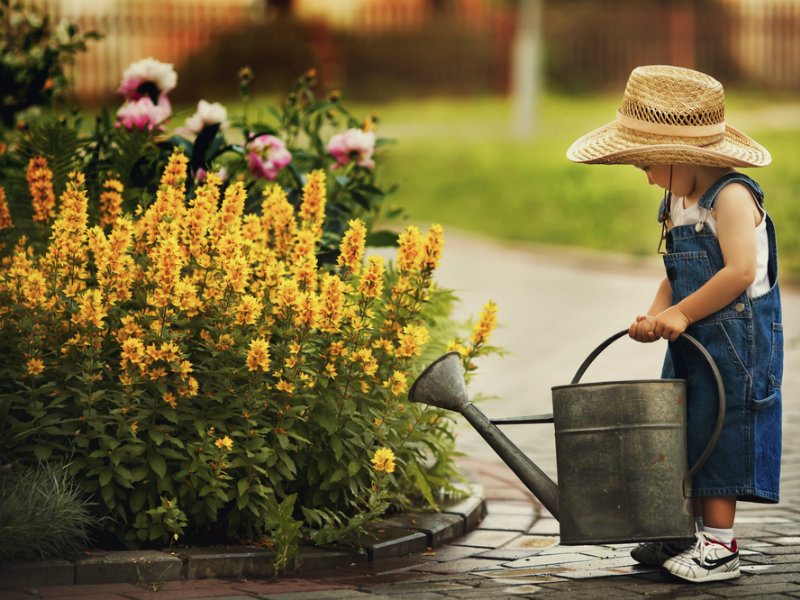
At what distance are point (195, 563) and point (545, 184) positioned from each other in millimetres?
12532

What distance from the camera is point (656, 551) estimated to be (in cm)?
362

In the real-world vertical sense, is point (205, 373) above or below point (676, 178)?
below

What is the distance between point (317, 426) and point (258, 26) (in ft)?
63.5

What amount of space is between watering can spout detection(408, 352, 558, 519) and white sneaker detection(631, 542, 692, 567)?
0.40 meters

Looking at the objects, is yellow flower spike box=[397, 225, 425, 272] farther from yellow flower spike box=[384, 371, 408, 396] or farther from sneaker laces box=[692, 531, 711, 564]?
sneaker laces box=[692, 531, 711, 564]

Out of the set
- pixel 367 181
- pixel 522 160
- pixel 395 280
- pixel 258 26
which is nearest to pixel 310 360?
pixel 395 280

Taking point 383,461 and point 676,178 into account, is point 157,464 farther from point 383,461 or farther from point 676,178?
point 676,178

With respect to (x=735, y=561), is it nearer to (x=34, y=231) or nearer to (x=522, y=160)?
(x=34, y=231)

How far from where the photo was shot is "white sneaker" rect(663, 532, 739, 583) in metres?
3.44

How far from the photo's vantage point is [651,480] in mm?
3314

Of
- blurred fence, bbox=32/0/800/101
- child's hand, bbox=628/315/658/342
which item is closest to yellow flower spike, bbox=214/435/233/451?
child's hand, bbox=628/315/658/342

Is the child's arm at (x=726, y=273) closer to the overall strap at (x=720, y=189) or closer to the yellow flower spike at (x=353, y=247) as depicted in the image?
the overall strap at (x=720, y=189)

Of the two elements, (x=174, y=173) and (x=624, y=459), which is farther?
(x=174, y=173)

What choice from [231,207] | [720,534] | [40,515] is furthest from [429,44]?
[40,515]
